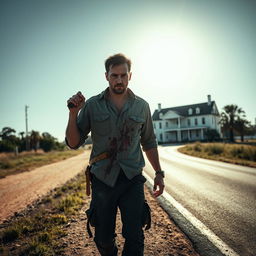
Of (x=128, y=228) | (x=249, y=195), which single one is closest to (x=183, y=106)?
(x=249, y=195)

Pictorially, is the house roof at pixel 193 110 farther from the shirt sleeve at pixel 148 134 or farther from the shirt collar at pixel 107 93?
the shirt collar at pixel 107 93

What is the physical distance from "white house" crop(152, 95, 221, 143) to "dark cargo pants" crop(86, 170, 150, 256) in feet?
188

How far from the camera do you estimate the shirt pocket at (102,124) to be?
2.19 meters

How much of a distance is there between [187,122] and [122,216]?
6270cm

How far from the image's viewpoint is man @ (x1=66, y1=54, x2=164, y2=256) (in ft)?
6.64

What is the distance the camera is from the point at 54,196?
23.3 feet

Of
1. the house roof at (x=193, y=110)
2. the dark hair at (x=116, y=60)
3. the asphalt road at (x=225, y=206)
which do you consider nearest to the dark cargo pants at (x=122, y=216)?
the dark hair at (x=116, y=60)

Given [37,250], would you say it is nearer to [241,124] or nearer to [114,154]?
[114,154]

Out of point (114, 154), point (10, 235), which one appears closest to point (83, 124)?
point (114, 154)

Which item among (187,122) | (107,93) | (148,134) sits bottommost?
(148,134)

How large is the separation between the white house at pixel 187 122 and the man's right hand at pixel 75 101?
5779 cm

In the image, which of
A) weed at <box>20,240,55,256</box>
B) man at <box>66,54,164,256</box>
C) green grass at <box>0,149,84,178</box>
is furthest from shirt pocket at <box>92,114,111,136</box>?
green grass at <box>0,149,84,178</box>

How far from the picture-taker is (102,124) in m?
2.20

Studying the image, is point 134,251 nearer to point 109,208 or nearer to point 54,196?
point 109,208
